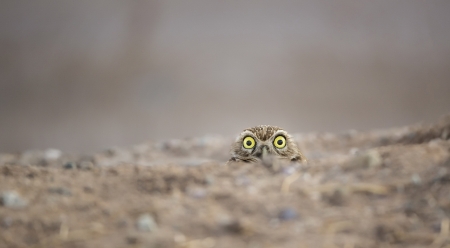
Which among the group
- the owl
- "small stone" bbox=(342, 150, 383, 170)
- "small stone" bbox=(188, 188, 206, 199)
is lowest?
"small stone" bbox=(188, 188, 206, 199)

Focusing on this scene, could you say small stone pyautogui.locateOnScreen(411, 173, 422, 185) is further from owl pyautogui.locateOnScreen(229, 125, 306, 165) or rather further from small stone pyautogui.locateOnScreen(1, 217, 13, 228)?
owl pyautogui.locateOnScreen(229, 125, 306, 165)

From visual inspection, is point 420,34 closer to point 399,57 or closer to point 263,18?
point 399,57

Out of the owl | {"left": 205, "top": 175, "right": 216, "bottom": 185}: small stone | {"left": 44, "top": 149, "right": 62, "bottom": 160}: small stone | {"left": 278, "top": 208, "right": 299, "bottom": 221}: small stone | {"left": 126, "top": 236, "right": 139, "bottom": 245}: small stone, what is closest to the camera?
{"left": 126, "top": 236, "right": 139, "bottom": 245}: small stone

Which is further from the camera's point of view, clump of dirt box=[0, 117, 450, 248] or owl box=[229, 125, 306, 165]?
owl box=[229, 125, 306, 165]

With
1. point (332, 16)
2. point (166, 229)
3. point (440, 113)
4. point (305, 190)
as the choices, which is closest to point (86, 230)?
point (166, 229)

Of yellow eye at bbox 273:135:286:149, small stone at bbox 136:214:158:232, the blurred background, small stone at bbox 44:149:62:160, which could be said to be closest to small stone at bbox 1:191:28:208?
small stone at bbox 136:214:158:232

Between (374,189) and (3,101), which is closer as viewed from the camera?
(374,189)
